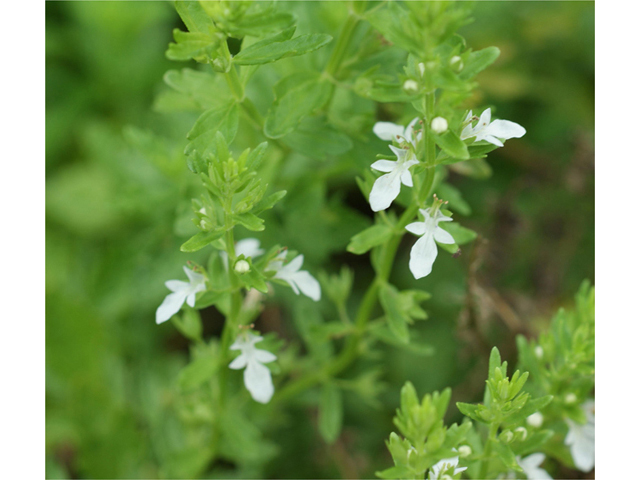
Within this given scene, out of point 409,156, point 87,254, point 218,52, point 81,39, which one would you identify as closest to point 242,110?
point 218,52

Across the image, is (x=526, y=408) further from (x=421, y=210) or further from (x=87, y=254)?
(x=87, y=254)

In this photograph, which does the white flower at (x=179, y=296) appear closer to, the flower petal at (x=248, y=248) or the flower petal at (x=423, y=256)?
the flower petal at (x=248, y=248)

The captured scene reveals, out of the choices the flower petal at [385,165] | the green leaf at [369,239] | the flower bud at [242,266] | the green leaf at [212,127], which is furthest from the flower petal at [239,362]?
the flower petal at [385,165]

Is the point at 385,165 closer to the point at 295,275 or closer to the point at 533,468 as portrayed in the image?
the point at 295,275

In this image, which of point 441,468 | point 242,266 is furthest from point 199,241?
point 441,468

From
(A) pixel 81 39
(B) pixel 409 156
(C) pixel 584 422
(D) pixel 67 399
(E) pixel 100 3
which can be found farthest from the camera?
(A) pixel 81 39
